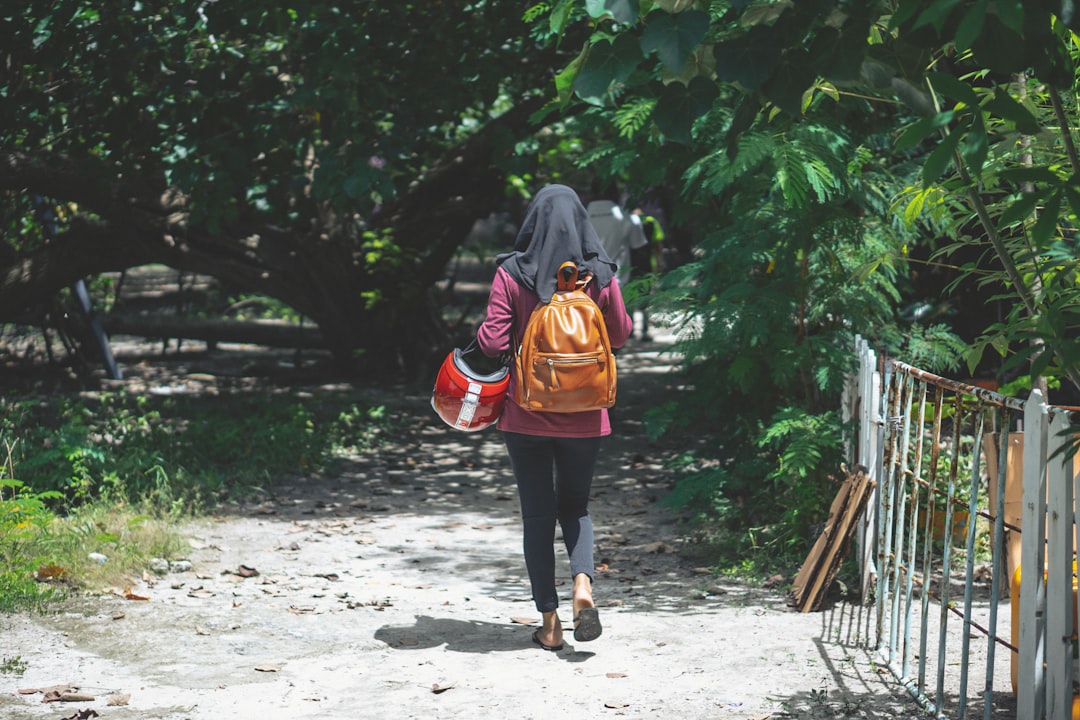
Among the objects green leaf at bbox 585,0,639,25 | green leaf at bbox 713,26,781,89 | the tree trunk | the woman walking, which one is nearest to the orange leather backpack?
the woman walking

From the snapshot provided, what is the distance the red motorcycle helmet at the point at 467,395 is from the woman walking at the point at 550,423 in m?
0.07

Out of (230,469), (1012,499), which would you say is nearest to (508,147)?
(230,469)

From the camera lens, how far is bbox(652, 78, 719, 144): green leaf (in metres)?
3.05

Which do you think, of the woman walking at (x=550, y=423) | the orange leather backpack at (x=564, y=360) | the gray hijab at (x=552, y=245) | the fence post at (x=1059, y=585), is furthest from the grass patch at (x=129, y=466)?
the fence post at (x=1059, y=585)

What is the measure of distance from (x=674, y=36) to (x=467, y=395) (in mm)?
2473

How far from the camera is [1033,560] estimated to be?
12.2ft

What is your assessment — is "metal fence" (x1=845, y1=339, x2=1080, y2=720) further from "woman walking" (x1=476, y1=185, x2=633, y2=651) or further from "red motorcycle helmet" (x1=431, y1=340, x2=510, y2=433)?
"red motorcycle helmet" (x1=431, y1=340, x2=510, y2=433)

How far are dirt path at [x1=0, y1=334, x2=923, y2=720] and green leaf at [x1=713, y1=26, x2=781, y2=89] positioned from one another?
8.40 ft

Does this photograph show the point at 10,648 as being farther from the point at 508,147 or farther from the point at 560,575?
the point at 508,147

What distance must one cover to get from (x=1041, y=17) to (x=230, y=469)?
25.3 ft

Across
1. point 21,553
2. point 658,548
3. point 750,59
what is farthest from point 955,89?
point 21,553

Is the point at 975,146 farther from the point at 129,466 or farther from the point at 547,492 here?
the point at 129,466

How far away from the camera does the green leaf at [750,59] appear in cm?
293

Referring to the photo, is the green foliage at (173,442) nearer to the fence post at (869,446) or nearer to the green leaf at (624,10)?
the fence post at (869,446)
